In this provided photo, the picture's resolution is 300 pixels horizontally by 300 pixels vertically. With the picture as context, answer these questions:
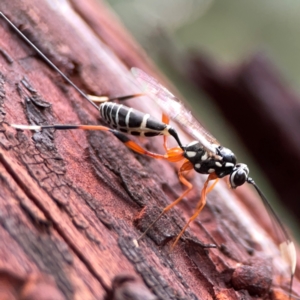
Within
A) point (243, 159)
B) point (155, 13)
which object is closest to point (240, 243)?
point (243, 159)

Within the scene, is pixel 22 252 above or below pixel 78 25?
below

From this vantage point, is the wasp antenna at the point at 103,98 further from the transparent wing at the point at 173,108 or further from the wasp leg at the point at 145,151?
the wasp leg at the point at 145,151

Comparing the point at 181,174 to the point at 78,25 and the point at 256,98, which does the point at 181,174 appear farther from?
the point at 256,98

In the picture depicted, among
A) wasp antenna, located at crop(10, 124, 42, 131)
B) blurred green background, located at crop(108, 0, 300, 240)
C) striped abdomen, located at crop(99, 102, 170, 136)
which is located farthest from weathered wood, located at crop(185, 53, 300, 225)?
wasp antenna, located at crop(10, 124, 42, 131)

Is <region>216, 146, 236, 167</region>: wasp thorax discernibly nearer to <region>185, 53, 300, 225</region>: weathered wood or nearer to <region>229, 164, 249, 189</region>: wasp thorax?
<region>229, 164, 249, 189</region>: wasp thorax

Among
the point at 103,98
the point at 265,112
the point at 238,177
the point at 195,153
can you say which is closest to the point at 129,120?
the point at 103,98

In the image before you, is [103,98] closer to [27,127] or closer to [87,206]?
[27,127]

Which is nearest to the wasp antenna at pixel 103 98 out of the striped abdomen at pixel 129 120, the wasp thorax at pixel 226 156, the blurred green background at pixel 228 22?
the striped abdomen at pixel 129 120
